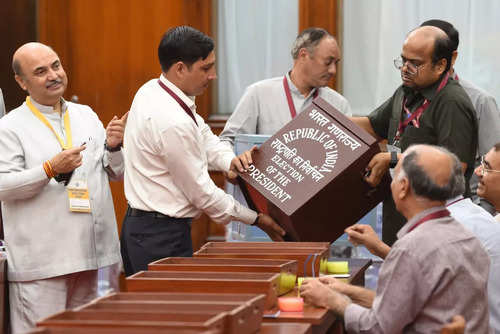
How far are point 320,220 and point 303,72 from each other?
149 cm

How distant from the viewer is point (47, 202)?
367 centimetres

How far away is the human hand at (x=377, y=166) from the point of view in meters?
3.48

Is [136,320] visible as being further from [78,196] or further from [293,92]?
[293,92]

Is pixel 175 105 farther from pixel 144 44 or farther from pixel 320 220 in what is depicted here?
pixel 144 44

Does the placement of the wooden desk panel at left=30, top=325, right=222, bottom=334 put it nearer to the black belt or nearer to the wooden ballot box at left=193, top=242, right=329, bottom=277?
the wooden ballot box at left=193, top=242, right=329, bottom=277

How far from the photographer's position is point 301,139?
11.9ft

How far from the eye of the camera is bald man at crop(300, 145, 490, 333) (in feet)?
8.46

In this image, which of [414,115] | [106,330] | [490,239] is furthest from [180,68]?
[106,330]

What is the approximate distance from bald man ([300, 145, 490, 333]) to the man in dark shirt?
0.76 m

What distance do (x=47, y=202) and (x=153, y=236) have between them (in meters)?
0.49

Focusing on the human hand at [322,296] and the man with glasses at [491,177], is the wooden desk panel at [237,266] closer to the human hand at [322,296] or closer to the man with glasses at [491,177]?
the human hand at [322,296]

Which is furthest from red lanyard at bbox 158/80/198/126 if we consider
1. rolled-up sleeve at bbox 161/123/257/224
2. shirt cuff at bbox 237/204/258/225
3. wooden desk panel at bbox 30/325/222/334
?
wooden desk panel at bbox 30/325/222/334

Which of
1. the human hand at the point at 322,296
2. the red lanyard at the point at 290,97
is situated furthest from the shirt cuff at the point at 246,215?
the red lanyard at the point at 290,97

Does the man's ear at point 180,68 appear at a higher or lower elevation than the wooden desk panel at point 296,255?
higher
